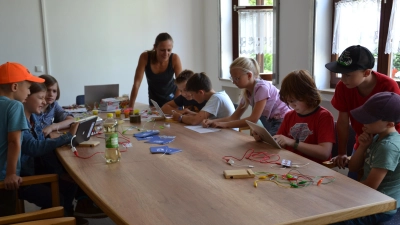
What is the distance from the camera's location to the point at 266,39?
4.89 meters

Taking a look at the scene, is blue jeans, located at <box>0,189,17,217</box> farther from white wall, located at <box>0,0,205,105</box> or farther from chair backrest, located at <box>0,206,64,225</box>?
white wall, located at <box>0,0,205,105</box>

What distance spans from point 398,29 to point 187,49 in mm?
3313

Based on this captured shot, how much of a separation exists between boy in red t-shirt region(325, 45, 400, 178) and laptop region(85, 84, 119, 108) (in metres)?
2.46

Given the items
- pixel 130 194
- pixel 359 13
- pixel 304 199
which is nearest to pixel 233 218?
pixel 304 199

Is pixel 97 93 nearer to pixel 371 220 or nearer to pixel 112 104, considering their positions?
pixel 112 104

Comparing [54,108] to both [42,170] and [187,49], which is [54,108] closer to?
[42,170]

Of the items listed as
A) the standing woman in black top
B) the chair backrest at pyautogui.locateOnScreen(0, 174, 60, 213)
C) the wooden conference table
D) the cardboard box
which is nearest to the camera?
the wooden conference table

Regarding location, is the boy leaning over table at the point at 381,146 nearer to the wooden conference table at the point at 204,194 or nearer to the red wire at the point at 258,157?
the wooden conference table at the point at 204,194

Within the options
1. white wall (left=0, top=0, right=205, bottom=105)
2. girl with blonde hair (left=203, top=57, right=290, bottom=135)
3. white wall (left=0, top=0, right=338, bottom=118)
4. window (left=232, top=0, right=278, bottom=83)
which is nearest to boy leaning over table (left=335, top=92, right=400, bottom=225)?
girl with blonde hair (left=203, top=57, right=290, bottom=135)

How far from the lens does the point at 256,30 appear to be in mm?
4957

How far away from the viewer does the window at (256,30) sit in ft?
16.0

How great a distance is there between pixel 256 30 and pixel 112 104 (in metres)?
2.26

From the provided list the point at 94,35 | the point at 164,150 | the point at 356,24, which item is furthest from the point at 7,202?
the point at 94,35

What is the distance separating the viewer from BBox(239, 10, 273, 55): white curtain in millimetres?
4875
